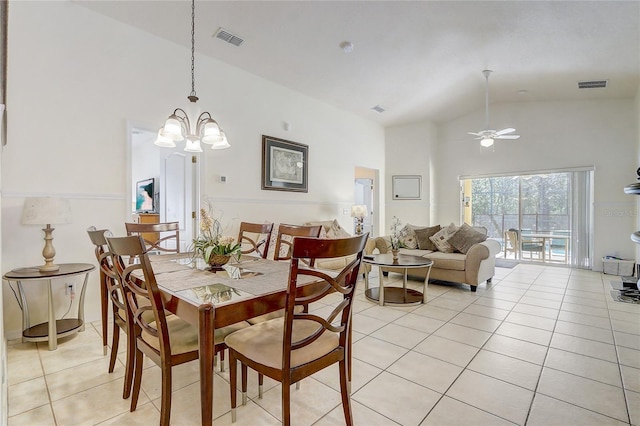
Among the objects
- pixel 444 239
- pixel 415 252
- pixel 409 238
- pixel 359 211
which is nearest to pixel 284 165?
pixel 359 211

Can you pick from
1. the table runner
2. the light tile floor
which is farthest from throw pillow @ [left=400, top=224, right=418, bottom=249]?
the table runner

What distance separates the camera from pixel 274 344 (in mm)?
1485

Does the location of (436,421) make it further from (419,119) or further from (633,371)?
(419,119)

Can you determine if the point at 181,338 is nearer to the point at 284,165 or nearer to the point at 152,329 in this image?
the point at 152,329

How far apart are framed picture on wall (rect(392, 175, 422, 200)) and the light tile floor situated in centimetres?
422

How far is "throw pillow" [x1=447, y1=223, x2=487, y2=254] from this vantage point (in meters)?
4.47

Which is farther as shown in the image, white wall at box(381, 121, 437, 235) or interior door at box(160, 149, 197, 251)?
white wall at box(381, 121, 437, 235)

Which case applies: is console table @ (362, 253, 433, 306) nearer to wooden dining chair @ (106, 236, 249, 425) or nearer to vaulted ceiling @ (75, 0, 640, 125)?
wooden dining chair @ (106, 236, 249, 425)

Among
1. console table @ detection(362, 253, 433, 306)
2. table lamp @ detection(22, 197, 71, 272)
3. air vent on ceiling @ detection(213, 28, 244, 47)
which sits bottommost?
console table @ detection(362, 253, 433, 306)

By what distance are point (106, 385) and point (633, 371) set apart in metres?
3.55

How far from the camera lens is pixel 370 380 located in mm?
1999

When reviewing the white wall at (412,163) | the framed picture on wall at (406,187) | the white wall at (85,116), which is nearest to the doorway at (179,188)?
the white wall at (85,116)

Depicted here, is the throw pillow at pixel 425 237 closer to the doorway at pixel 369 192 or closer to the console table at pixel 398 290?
the console table at pixel 398 290

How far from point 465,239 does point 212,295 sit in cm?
414
